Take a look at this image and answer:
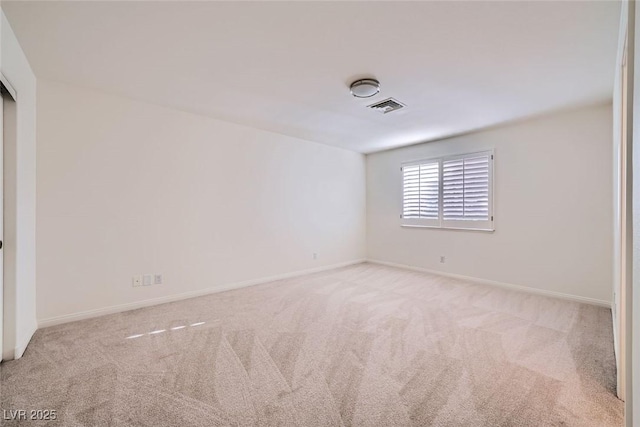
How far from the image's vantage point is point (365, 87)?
2.66 m

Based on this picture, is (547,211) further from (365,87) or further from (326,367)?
(326,367)

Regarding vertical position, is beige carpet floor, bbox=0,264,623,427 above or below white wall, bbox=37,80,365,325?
below

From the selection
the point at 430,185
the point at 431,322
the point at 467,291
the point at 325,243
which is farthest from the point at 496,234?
the point at 325,243

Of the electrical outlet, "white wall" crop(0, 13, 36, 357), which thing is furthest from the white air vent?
the electrical outlet

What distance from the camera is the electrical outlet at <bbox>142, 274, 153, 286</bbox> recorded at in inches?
131

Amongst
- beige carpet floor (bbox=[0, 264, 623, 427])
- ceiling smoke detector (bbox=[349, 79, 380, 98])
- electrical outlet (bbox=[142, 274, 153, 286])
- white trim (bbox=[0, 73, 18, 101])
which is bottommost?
beige carpet floor (bbox=[0, 264, 623, 427])

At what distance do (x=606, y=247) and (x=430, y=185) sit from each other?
2391 millimetres

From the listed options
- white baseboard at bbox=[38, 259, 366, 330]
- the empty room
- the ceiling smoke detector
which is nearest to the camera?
the empty room

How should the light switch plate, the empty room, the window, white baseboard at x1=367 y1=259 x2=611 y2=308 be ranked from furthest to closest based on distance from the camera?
the window
white baseboard at x1=367 y1=259 x2=611 y2=308
the light switch plate
the empty room

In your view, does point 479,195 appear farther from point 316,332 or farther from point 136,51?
point 136,51

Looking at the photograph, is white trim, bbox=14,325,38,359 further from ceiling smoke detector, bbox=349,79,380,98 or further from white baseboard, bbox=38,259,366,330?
ceiling smoke detector, bbox=349,79,380,98

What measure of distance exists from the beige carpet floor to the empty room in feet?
0.06

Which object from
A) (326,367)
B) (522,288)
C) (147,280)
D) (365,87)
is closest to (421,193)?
(522,288)

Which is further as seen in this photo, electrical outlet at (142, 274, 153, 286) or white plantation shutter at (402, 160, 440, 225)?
white plantation shutter at (402, 160, 440, 225)
